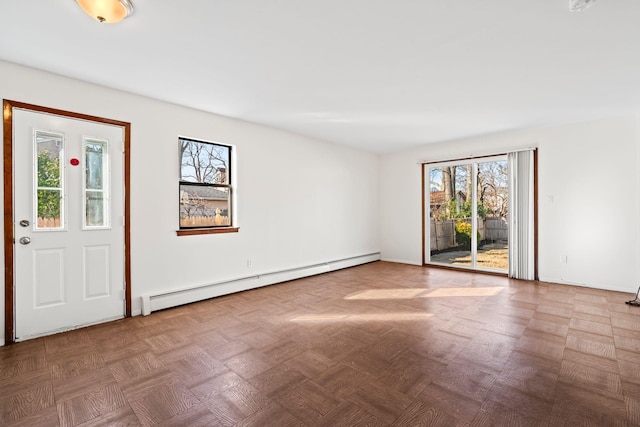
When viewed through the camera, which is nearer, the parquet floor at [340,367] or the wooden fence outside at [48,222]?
the parquet floor at [340,367]

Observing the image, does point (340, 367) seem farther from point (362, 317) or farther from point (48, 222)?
point (48, 222)

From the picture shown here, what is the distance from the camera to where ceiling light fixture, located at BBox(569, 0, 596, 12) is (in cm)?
187

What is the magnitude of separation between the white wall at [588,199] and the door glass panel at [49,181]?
603cm

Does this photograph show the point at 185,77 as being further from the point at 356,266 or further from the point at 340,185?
the point at 356,266

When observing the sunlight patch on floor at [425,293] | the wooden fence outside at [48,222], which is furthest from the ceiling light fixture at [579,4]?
the wooden fence outside at [48,222]

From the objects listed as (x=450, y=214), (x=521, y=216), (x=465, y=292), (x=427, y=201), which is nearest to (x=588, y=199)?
(x=521, y=216)

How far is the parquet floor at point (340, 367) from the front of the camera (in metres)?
1.77

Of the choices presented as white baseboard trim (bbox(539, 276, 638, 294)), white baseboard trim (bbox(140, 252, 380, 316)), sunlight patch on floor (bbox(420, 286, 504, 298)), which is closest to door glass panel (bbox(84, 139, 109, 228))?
white baseboard trim (bbox(140, 252, 380, 316))

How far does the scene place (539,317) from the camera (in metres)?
3.28

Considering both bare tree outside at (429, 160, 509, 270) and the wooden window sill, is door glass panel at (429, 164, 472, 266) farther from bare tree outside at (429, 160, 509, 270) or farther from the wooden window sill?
the wooden window sill

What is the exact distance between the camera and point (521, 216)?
16.7 ft

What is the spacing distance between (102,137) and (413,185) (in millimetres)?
5375

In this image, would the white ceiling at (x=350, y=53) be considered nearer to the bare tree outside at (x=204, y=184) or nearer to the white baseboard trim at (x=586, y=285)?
the bare tree outside at (x=204, y=184)

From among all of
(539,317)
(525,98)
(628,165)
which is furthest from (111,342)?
(628,165)
